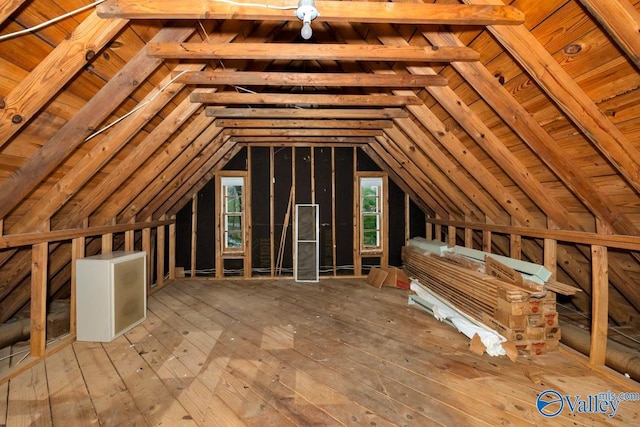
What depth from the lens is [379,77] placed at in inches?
100

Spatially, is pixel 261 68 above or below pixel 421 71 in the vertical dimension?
above

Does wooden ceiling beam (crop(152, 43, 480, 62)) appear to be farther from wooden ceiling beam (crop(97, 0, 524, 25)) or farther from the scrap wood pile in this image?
the scrap wood pile

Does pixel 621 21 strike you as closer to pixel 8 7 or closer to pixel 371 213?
pixel 8 7

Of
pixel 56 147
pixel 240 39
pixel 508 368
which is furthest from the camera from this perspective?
pixel 240 39

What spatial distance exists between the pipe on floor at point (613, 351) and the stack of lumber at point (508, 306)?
0.55 metres

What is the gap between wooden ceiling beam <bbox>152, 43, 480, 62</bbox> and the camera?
2021 millimetres

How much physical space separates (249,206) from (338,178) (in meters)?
1.90

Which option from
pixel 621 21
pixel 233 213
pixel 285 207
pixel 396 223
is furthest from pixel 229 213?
pixel 621 21

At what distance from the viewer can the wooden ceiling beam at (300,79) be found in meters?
2.44

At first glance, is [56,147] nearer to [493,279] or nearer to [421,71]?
[421,71]

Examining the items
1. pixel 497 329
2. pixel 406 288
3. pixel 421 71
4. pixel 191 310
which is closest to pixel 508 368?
pixel 497 329

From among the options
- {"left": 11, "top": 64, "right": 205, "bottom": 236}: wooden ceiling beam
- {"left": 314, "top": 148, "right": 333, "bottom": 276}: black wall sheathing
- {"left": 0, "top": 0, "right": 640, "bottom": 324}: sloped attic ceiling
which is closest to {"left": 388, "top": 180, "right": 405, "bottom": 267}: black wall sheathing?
{"left": 314, "top": 148, "right": 333, "bottom": 276}: black wall sheathing

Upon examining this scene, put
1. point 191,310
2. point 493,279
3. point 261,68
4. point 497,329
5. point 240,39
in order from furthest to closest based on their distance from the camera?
point 191,310 < point 261,68 < point 493,279 < point 497,329 < point 240,39

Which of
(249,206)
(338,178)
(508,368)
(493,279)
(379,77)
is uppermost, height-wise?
(379,77)
